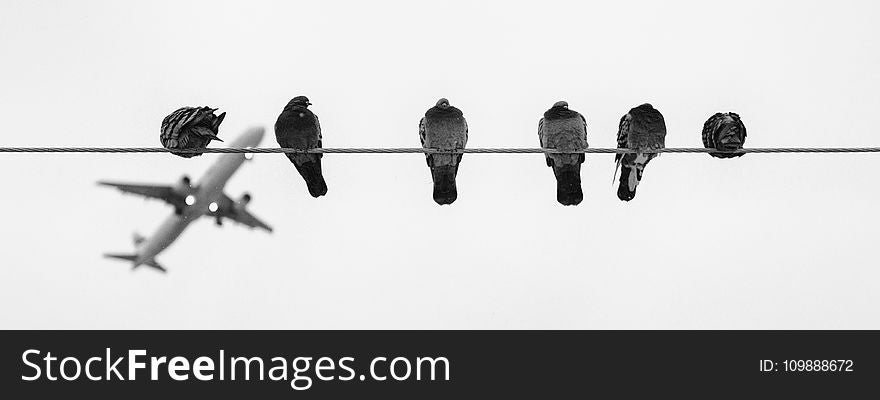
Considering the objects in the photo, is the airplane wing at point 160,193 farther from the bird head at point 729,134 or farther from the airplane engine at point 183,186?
the bird head at point 729,134

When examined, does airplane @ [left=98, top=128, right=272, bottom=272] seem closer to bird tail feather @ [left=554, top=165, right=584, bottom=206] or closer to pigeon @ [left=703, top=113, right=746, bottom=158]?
bird tail feather @ [left=554, top=165, right=584, bottom=206]

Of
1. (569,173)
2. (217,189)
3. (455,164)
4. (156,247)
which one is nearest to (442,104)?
(455,164)

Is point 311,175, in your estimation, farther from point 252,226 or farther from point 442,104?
point 252,226

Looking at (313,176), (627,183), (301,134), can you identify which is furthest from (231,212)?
(301,134)

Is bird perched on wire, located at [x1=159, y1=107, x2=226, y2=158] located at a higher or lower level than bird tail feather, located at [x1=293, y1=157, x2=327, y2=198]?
higher

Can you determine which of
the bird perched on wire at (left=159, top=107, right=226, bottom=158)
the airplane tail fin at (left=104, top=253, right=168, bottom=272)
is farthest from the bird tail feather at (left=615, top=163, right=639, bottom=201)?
the airplane tail fin at (left=104, top=253, right=168, bottom=272)

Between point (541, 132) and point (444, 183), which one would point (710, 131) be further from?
point (444, 183)

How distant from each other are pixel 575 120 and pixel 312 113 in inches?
102

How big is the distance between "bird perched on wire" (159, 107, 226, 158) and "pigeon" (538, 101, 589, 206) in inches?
128

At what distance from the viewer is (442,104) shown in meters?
12.7

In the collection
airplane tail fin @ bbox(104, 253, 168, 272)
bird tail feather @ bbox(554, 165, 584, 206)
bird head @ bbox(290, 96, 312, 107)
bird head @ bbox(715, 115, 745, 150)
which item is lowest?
bird tail feather @ bbox(554, 165, 584, 206)

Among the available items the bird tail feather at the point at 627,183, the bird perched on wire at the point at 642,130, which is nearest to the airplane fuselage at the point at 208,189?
the bird tail feather at the point at 627,183

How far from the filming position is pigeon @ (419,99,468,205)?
12.5 meters

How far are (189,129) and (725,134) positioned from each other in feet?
16.8
